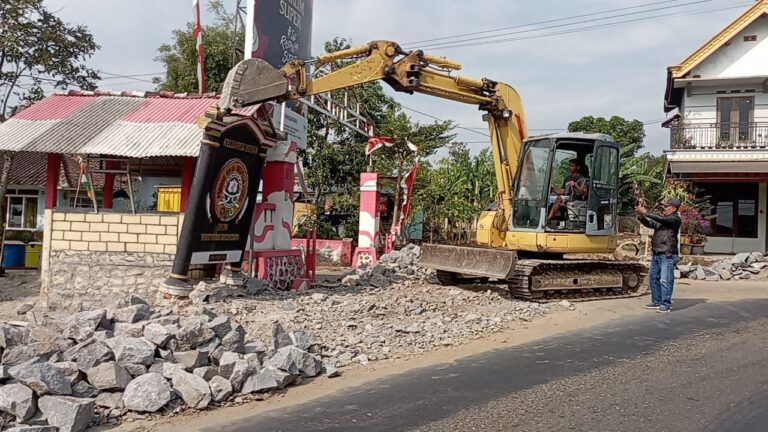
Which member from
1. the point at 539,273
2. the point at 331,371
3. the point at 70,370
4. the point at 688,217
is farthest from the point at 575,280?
the point at 688,217

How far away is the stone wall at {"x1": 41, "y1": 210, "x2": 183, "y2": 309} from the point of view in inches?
412

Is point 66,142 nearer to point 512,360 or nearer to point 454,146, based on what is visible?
point 512,360

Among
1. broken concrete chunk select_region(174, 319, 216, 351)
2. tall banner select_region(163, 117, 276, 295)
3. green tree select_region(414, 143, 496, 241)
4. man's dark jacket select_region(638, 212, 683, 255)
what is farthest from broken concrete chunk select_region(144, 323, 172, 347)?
green tree select_region(414, 143, 496, 241)

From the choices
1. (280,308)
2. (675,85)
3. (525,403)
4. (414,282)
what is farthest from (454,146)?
(525,403)

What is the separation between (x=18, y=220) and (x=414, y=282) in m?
18.0

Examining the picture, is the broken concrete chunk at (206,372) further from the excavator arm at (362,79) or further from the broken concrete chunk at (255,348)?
the excavator arm at (362,79)

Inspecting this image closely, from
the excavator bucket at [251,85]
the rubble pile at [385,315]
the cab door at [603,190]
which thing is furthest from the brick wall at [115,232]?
the cab door at [603,190]

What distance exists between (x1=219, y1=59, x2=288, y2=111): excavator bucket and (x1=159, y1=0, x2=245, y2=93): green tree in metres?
14.0

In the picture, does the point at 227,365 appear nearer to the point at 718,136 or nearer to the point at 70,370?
the point at 70,370

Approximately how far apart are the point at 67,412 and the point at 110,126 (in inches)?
280

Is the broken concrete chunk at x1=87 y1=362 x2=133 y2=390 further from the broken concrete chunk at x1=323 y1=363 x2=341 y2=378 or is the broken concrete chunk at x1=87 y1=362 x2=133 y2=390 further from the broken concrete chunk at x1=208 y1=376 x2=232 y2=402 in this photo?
the broken concrete chunk at x1=323 y1=363 x2=341 y2=378

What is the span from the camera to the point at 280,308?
8.98 m

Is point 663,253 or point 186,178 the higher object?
point 186,178

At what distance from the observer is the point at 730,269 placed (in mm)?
16266
